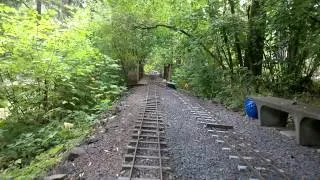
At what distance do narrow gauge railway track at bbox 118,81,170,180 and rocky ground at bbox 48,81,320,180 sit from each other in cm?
16

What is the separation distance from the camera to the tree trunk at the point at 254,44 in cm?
1317

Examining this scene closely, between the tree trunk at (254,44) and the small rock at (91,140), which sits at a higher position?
the tree trunk at (254,44)

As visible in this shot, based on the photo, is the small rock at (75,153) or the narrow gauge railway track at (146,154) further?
the small rock at (75,153)

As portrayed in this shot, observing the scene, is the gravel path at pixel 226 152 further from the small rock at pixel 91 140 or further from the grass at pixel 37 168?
the grass at pixel 37 168

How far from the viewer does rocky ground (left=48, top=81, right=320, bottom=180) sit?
17.3 ft

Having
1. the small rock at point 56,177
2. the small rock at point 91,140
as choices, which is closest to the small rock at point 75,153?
the small rock at point 91,140

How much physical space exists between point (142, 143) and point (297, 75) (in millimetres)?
8360

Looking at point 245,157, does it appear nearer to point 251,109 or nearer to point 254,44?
point 251,109

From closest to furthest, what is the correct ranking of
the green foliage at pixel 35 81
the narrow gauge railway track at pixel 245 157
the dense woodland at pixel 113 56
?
the narrow gauge railway track at pixel 245 157, the green foliage at pixel 35 81, the dense woodland at pixel 113 56

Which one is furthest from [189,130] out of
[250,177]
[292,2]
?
[292,2]

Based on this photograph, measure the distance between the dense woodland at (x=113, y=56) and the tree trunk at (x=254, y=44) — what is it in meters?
0.05

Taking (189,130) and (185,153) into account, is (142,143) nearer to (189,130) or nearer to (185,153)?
(185,153)

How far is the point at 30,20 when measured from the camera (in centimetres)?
960

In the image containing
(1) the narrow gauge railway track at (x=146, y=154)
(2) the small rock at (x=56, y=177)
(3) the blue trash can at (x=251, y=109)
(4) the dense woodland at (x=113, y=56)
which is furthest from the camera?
(3) the blue trash can at (x=251, y=109)
